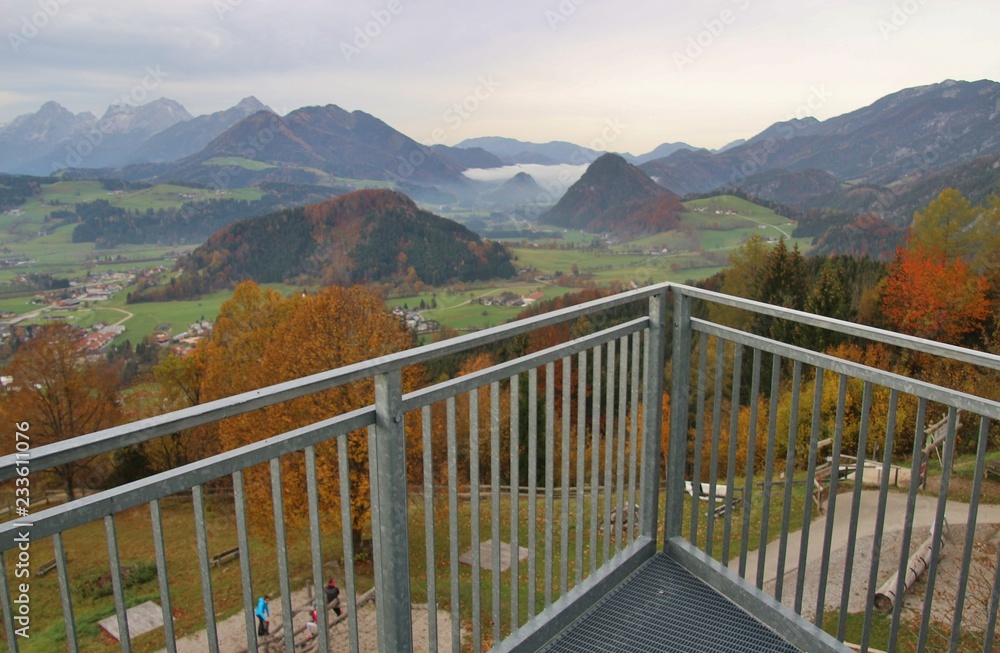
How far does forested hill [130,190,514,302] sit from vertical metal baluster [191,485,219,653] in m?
64.3

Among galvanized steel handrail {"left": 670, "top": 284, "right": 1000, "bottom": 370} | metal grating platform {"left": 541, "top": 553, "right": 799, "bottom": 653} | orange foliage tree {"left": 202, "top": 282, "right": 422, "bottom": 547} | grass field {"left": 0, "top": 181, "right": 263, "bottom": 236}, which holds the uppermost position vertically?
grass field {"left": 0, "top": 181, "right": 263, "bottom": 236}

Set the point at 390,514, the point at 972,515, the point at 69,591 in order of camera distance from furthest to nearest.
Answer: the point at 972,515
the point at 390,514
the point at 69,591

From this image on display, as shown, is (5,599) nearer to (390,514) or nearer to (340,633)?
(390,514)

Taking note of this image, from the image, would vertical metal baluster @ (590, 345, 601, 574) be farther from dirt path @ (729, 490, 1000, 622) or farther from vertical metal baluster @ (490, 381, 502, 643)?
dirt path @ (729, 490, 1000, 622)

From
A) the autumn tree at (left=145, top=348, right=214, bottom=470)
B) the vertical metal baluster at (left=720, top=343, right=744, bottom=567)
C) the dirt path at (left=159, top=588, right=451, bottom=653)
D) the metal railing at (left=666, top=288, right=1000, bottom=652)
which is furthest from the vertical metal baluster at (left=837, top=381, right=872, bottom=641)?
the autumn tree at (left=145, top=348, right=214, bottom=470)

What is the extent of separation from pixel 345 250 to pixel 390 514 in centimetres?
7368

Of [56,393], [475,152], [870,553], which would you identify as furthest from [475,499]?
[475,152]

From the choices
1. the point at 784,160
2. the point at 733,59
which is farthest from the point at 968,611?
the point at 784,160

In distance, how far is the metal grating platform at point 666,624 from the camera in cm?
Result: 221

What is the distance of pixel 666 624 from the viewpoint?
233 cm

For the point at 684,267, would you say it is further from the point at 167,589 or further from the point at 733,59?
the point at 167,589

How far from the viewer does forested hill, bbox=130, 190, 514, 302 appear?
221 ft

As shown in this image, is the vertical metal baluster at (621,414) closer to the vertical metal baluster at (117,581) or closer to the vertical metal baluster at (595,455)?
the vertical metal baluster at (595,455)

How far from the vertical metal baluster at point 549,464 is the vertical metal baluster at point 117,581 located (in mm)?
1121
